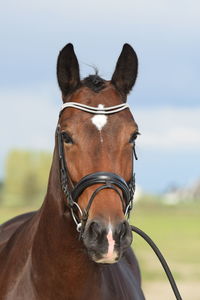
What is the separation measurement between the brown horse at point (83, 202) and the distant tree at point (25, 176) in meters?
76.8

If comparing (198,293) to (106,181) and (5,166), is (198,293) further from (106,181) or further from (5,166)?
(5,166)

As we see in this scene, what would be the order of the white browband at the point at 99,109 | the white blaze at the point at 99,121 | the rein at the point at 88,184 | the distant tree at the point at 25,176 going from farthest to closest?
the distant tree at the point at 25,176 → the white browband at the point at 99,109 → the white blaze at the point at 99,121 → the rein at the point at 88,184

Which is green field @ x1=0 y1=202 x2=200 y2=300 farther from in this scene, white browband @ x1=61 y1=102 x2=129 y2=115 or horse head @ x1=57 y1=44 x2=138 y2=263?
white browband @ x1=61 y1=102 x2=129 y2=115

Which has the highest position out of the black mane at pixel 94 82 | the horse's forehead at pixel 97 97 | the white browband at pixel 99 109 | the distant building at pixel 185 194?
the black mane at pixel 94 82

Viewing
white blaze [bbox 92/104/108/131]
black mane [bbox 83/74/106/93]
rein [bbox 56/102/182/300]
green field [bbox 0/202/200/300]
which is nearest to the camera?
rein [bbox 56/102/182/300]

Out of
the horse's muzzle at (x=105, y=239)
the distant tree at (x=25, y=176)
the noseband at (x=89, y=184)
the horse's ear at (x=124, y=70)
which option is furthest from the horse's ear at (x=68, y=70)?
the distant tree at (x=25, y=176)

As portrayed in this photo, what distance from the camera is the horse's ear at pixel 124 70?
5258 millimetres

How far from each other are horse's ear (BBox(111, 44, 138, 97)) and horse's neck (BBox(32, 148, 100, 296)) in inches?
30.8

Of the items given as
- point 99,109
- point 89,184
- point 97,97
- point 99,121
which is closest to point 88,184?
point 89,184

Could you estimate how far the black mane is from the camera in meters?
5.09

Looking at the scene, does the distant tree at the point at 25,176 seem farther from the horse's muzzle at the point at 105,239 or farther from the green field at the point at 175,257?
the horse's muzzle at the point at 105,239

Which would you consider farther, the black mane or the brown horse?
the black mane

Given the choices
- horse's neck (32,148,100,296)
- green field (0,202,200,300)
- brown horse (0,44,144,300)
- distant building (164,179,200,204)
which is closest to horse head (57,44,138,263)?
brown horse (0,44,144,300)

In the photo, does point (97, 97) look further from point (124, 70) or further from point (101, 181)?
point (101, 181)
